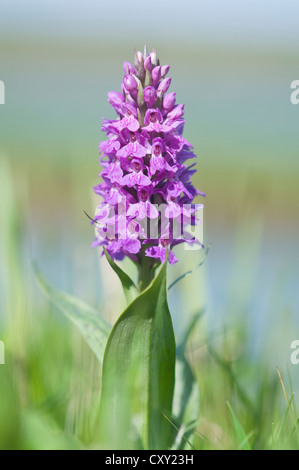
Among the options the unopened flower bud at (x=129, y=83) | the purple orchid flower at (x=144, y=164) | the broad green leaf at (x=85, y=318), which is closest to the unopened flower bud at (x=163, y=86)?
the purple orchid flower at (x=144, y=164)

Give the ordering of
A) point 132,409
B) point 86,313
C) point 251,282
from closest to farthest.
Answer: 1. point 132,409
2. point 86,313
3. point 251,282

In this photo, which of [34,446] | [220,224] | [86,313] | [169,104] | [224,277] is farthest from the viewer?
[220,224]

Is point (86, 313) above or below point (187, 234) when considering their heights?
→ below

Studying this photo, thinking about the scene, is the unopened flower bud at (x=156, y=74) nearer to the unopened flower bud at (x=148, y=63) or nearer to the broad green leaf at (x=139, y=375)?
the unopened flower bud at (x=148, y=63)

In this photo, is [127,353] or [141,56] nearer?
[127,353]

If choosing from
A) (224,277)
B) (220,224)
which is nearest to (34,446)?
(224,277)

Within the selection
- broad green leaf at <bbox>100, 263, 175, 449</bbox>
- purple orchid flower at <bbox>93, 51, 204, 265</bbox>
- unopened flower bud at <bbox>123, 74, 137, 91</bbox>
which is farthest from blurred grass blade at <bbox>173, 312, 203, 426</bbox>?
unopened flower bud at <bbox>123, 74, 137, 91</bbox>
